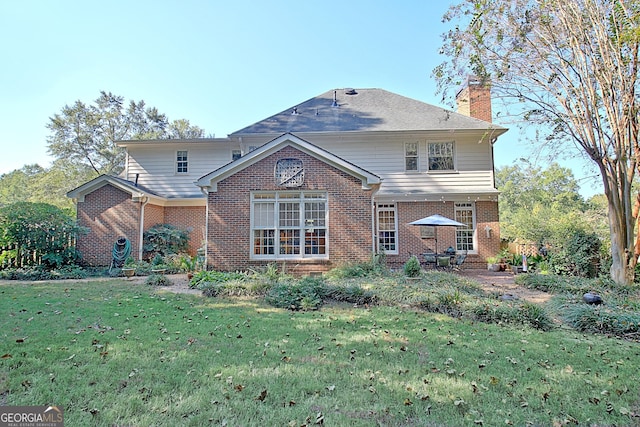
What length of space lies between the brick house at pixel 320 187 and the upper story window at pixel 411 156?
46 millimetres

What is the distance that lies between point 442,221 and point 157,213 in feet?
40.3

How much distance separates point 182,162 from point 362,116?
9163 millimetres

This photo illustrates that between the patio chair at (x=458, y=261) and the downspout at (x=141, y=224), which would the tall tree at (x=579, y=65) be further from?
the downspout at (x=141, y=224)

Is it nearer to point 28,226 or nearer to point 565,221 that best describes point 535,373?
point 565,221

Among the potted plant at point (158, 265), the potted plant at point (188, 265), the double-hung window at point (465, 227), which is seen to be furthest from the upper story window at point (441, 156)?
the potted plant at point (158, 265)

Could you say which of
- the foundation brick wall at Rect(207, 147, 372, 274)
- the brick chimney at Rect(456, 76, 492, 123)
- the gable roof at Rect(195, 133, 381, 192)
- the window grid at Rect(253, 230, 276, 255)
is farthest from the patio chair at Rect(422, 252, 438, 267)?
the brick chimney at Rect(456, 76, 492, 123)

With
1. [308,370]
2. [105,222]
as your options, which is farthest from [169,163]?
[308,370]

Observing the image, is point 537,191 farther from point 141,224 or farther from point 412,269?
point 141,224

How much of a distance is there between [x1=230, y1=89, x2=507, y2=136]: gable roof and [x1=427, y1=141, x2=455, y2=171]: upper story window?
2.62ft

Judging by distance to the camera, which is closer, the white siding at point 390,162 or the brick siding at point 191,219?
the white siding at point 390,162

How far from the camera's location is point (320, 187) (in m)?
11.0

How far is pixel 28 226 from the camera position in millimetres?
11719

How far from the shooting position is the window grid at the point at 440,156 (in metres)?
14.9

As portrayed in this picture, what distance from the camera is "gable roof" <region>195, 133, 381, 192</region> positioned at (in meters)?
10.9
